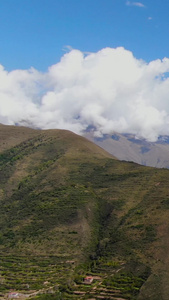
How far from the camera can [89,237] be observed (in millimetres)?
139750

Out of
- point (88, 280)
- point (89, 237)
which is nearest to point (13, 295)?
point (88, 280)

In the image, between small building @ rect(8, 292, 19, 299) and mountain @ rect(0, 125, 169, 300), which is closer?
small building @ rect(8, 292, 19, 299)

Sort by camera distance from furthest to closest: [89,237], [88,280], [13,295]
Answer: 1. [89,237]
2. [88,280]
3. [13,295]

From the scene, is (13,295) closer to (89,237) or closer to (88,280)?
(88,280)

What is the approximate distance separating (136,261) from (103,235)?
95.0 ft

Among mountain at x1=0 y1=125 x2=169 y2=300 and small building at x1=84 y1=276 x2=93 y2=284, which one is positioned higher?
mountain at x1=0 y1=125 x2=169 y2=300

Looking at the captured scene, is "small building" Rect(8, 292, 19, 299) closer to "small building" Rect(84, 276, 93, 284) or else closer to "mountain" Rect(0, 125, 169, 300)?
"mountain" Rect(0, 125, 169, 300)

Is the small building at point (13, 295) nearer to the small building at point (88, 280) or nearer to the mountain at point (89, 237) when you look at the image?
the mountain at point (89, 237)

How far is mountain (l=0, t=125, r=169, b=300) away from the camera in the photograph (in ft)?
340

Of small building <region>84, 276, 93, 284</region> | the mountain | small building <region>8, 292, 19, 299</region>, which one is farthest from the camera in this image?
small building <region>84, 276, 93, 284</region>

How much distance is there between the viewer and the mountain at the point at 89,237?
104m

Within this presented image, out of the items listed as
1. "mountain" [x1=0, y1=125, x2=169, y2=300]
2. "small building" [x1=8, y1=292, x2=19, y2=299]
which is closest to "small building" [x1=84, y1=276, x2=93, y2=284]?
"mountain" [x1=0, y1=125, x2=169, y2=300]

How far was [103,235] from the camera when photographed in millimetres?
141000

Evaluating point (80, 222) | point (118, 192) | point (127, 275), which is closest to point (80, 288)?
point (127, 275)
